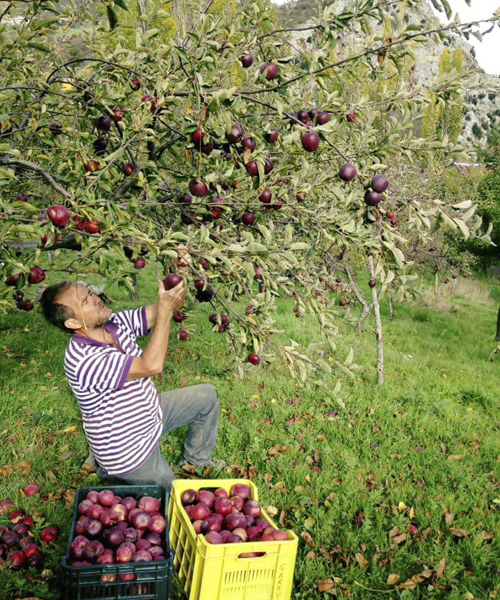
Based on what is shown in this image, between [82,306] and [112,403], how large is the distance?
0.58 metres

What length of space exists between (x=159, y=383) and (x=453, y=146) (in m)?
3.76

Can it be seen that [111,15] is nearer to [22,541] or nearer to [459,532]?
[22,541]

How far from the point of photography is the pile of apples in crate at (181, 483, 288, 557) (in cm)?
242

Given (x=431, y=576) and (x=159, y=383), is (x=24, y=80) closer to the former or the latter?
(x=159, y=383)

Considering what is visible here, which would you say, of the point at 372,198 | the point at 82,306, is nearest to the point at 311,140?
the point at 372,198

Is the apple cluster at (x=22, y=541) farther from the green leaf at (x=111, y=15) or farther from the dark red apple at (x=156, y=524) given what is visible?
the green leaf at (x=111, y=15)

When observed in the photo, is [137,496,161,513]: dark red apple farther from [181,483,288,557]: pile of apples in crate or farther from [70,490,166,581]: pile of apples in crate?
[181,483,288,557]: pile of apples in crate

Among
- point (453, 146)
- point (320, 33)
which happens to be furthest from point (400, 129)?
point (320, 33)

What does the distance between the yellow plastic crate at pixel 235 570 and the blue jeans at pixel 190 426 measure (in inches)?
22.9

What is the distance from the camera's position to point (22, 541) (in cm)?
268

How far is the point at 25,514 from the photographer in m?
3.01

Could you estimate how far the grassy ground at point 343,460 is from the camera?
113 inches

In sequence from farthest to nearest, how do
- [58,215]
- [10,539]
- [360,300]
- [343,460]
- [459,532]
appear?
[360,300]
[343,460]
[459,532]
[10,539]
[58,215]

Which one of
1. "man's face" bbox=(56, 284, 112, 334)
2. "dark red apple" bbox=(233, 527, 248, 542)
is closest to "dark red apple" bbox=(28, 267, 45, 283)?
"man's face" bbox=(56, 284, 112, 334)
